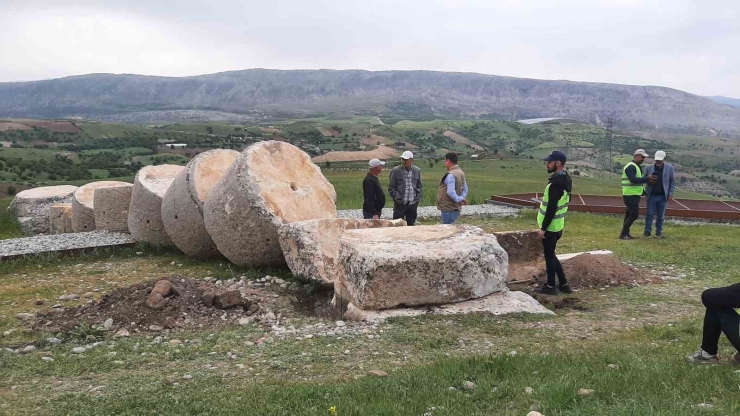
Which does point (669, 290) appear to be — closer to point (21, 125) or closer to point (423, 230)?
point (423, 230)

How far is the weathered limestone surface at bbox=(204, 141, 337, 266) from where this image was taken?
10.1 m

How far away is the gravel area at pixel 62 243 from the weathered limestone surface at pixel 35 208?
21.8ft

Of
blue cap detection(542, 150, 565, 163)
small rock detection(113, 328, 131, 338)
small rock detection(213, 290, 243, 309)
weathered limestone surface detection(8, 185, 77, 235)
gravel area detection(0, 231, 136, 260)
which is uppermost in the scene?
blue cap detection(542, 150, 565, 163)

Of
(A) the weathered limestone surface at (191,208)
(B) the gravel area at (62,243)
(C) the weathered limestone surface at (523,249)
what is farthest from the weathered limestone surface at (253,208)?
(C) the weathered limestone surface at (523,249)

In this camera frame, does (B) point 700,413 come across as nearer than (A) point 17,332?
Yes

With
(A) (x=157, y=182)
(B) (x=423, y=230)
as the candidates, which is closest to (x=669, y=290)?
(B) (x=423, y=230)

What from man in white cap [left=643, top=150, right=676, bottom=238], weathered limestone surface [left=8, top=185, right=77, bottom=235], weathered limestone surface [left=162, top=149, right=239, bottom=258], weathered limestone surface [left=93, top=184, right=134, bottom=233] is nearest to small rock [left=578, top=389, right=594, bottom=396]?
weathered limestone surface [left=162, top=149, right=239, bottom=258]

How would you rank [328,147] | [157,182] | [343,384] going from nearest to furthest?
[343,384], [157,182], [328,147]

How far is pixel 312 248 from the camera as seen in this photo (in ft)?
30.4

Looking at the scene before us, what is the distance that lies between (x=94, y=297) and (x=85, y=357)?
3.24 metres

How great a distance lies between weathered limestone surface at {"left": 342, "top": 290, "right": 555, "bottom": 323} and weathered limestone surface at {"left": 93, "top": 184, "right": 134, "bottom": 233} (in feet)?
30.2

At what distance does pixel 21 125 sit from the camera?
4139 inches

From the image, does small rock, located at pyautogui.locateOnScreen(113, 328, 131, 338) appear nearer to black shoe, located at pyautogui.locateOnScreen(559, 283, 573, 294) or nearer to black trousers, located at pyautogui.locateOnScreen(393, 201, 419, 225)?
black trousers, located at pyautogui.locateOnScreen(393, 201, 419, 225)

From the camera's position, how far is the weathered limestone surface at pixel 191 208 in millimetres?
11422
